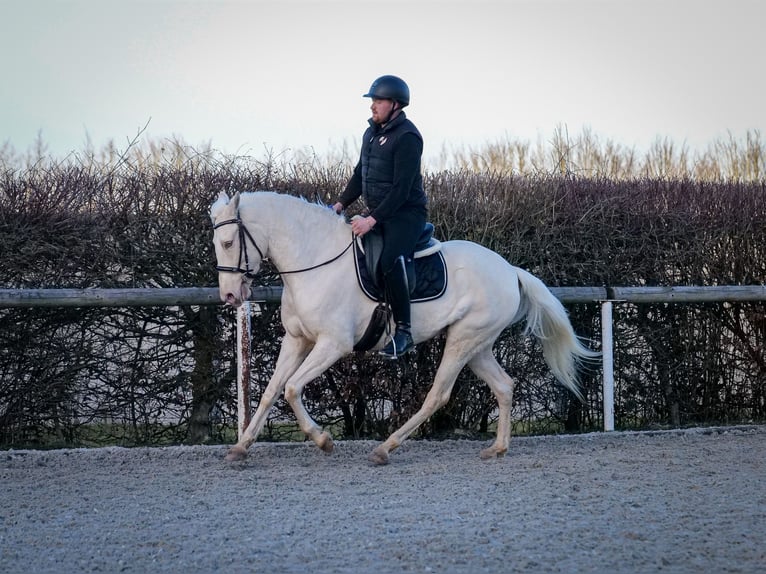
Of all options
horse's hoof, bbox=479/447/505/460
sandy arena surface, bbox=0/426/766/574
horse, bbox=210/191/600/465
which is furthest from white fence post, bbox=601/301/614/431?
horse's hoof, bbox=479/447/505/460

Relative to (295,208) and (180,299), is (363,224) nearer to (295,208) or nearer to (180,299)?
(295,208)

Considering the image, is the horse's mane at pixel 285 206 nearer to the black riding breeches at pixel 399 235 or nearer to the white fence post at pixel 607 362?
the black riding breeches at pixel 399 235

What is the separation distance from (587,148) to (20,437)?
11062 millimetres

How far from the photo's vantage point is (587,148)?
16.3 metres

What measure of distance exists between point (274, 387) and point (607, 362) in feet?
10.8

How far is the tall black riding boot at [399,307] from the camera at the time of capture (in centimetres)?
703

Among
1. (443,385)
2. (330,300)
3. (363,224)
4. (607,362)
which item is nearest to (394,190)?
(363,224)

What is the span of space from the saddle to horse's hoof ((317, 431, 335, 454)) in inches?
27.1

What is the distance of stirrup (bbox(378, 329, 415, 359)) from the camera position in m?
7.04

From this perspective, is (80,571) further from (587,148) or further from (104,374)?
(587,148)

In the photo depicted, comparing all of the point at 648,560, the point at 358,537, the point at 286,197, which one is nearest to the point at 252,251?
the point at 286,197

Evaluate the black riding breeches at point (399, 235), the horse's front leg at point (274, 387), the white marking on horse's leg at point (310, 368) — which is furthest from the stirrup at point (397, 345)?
the horse's front leg at point (274, 387)

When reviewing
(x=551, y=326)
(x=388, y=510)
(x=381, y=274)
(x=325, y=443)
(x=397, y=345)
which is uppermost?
(x=381, y=274)

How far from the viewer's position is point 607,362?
8844 millimetres
